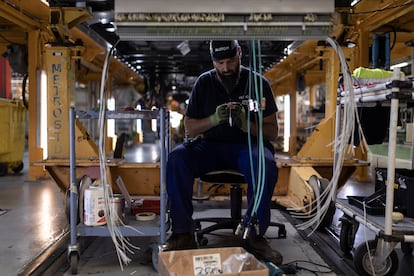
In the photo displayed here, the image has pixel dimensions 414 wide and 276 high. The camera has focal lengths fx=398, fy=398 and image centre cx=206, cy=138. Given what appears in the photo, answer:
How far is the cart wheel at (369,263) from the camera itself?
1881mm

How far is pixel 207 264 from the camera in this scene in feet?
5.20

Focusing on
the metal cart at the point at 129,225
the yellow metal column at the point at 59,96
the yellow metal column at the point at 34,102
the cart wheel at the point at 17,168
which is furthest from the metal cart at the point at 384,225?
the cart wheel at the point at 17,168

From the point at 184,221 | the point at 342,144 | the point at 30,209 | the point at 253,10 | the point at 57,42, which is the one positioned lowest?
the point at 30,209

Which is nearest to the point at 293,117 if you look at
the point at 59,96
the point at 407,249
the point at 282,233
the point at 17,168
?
the point at 17,168

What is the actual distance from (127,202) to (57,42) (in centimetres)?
249

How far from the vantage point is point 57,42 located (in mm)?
4113

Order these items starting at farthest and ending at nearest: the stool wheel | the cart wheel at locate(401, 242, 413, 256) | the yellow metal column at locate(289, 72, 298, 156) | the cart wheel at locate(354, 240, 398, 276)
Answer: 1. the yellow metal column at locate(289, 72, 298, 156)
2. the stool wheel
3. the cart wheel at locate(401, 242, 413, 256)
4. the cart wheel at locate(354, 240, 398, 276)

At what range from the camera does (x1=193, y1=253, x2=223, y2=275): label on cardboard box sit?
1557 millimetres

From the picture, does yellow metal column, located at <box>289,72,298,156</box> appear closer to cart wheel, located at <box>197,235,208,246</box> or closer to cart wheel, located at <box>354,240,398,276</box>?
cart wheel, located at <box>197,235,208,246</box>

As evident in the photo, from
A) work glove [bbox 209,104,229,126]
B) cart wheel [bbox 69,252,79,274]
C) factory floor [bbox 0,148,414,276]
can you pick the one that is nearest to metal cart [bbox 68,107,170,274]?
cart wheel [bbox 69,252,79,274]

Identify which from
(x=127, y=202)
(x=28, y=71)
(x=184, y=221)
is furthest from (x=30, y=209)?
(x=28, y=71)

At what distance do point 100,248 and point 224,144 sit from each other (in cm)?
96

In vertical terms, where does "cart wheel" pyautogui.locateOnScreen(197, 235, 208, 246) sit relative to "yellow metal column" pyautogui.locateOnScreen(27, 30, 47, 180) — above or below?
below

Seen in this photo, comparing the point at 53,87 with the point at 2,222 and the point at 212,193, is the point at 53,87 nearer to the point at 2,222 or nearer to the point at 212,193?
the point at 2,222
